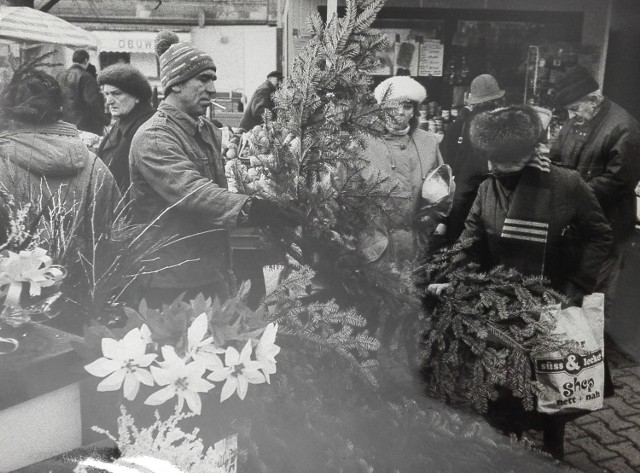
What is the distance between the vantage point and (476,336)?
183 centimetres

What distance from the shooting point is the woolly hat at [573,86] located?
7.66ft

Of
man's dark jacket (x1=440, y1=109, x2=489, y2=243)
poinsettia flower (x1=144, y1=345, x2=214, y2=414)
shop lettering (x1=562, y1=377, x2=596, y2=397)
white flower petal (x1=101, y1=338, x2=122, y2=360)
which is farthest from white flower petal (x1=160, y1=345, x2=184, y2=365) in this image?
shop lettering (x1=562, y1=377, x2=596, y2=397)

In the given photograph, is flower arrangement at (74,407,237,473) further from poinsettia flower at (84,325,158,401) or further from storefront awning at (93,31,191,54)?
storefront awning at (93,31,191,54)

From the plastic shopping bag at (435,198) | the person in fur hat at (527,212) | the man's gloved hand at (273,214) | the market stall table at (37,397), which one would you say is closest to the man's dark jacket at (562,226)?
the person in fur hat at (527,212)

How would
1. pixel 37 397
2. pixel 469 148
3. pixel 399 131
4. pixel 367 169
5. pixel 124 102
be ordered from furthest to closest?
pixel 469 148 → pixel 399 131 → pixel 124 102 → pixel 367 169 → pixel 37 397

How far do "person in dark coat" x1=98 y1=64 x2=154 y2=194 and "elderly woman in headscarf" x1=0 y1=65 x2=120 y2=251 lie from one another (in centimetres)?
12

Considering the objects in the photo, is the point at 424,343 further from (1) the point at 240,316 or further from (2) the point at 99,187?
(2) the point at 99,187

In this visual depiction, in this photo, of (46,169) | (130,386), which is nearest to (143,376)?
(130,386)

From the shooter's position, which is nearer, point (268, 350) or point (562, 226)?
point (268, 350)

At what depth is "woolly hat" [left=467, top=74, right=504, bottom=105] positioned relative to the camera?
2.28 metres

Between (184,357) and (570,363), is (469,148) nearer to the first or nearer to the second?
(570,363)

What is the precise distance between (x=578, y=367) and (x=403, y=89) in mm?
1148

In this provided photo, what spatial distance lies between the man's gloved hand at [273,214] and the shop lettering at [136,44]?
1.91 ft

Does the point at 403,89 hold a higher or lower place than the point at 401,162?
higher
